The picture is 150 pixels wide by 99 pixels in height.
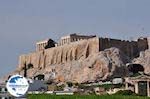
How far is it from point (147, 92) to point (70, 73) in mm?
31405

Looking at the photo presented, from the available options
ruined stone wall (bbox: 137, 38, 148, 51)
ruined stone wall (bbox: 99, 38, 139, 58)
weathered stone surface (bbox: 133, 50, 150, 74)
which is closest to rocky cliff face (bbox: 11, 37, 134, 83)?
ruined stone wall (bbox: 99, 38, 139, 58)

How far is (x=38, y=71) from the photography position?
389 ft

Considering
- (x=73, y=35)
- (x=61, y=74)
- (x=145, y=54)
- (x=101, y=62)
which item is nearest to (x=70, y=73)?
(x=61, y=74)

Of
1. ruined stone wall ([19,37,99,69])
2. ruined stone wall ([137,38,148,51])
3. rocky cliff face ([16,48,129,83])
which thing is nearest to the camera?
rocky cliff face ([16,48,129,83])

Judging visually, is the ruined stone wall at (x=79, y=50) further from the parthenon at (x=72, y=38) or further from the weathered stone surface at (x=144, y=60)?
the parthenon at (x=72, y=38)

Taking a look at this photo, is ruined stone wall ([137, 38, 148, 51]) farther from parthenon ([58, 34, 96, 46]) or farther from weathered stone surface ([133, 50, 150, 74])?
parthenon ([58, 34, 96, 46])

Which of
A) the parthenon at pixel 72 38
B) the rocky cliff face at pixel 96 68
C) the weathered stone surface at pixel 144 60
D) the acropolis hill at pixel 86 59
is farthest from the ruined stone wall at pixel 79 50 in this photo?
the parthenon at pixel 72 38

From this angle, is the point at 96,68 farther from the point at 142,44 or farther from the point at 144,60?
the point at 142,44

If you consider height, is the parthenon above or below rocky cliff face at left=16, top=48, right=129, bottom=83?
above

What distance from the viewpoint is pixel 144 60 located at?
9806 cm

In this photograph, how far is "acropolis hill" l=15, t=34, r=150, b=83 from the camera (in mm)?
95431

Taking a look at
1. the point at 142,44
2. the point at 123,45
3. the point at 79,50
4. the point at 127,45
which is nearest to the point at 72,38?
the point at 79,50

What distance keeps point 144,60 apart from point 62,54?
81.4ft

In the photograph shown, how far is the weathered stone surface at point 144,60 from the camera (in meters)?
95.9
